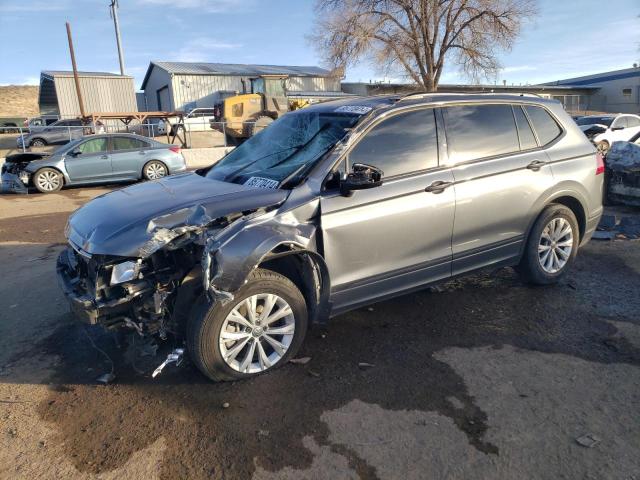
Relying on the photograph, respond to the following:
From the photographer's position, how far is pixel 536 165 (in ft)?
14.4

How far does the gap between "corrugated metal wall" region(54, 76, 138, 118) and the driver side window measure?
22.9 m

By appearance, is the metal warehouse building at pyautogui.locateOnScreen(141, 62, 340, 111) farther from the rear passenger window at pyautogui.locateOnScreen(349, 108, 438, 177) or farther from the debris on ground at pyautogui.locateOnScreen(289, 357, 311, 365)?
the debris on ground at pyautogui.locateOnScreen(289, 357, 311, 365)

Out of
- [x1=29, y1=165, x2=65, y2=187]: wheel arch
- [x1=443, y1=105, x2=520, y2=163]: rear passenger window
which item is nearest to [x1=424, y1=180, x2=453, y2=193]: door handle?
[x1=443, y1=105, x2=520, y2=163]: rear passenger window

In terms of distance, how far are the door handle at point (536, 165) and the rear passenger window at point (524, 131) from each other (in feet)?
0.53

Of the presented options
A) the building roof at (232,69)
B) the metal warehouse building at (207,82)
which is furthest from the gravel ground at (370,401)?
the building roof at (232,69)

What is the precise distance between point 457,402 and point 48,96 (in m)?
48.8

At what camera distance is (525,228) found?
4.44 metres

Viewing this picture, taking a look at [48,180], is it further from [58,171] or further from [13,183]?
[13,183]

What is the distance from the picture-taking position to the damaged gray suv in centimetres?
305

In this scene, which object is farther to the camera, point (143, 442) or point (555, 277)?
point (555, 277)

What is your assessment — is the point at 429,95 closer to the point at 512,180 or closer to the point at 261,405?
the point at 512,180

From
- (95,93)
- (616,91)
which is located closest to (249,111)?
(95,93)

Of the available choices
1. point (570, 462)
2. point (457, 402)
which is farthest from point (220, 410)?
point (570, 462)

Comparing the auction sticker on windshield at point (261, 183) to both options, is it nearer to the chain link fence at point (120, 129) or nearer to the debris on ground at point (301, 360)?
the debris on ground at point (301, 360)
